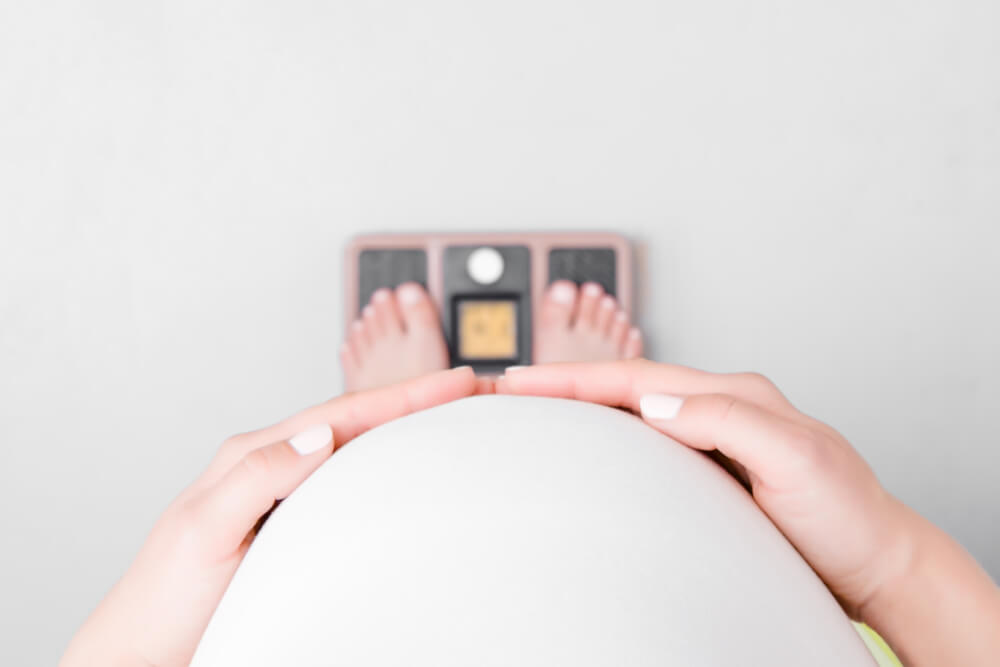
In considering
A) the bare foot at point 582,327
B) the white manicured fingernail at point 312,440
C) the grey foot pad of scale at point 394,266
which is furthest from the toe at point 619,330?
the white manicured fingernail at point 312,440

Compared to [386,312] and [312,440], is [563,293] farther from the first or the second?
[312,440]

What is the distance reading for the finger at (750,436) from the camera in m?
0.37

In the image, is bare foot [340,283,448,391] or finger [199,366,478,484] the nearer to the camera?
finger [199,366,478,484]

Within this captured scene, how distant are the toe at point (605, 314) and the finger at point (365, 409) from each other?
428mm

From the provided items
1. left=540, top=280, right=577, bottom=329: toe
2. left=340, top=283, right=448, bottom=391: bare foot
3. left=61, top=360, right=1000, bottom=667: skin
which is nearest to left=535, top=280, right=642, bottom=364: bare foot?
left=540, top=280, right=577, bottom=329: toe

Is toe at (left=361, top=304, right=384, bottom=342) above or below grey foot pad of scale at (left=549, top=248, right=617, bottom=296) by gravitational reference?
below

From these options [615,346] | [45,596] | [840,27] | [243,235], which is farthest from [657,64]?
[45,596]

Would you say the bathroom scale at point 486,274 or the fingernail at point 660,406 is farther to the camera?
the bathroom scale at point 486,274

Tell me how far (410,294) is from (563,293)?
186mm

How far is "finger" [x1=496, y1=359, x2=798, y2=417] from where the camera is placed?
16.4 inches

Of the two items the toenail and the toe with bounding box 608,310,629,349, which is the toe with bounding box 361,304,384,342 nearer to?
the toenail

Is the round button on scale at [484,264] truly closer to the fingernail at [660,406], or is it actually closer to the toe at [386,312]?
the toe at [386,312]

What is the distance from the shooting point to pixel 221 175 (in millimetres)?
830

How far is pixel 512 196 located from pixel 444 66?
18cm
